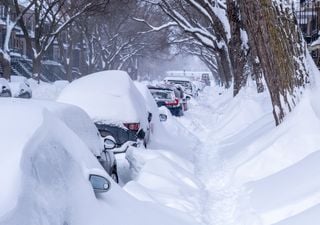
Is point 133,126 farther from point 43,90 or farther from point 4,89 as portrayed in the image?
point 43,90

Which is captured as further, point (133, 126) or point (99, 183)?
point (133, 126)

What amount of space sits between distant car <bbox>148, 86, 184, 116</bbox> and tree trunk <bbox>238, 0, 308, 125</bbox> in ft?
39.3

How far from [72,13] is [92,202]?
30.9m

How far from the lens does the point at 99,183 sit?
167 inches

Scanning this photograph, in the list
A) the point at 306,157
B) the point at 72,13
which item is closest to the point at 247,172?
the point at 306,157

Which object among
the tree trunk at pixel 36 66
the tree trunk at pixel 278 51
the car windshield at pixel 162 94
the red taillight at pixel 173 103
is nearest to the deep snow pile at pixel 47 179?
the tree trunk at pixel 278 51

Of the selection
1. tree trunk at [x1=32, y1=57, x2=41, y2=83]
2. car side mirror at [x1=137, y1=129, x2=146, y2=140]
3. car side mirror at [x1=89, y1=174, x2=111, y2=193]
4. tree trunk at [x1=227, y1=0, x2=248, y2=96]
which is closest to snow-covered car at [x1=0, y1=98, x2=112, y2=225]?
car side mirror at [x1=89, y1=174, x2=111, y2=193]

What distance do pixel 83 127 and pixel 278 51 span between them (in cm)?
458

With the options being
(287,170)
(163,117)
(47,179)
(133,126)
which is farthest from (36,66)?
(47,179)

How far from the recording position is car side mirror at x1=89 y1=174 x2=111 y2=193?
4.23 m

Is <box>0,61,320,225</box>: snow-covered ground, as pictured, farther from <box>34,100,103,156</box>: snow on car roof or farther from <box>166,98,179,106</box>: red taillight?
<box>166,98,179,106</box>: red taillight

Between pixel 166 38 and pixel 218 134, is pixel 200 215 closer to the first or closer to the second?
pixel 218 134

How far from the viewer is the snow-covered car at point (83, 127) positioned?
6.05m

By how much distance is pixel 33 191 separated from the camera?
120 inches
